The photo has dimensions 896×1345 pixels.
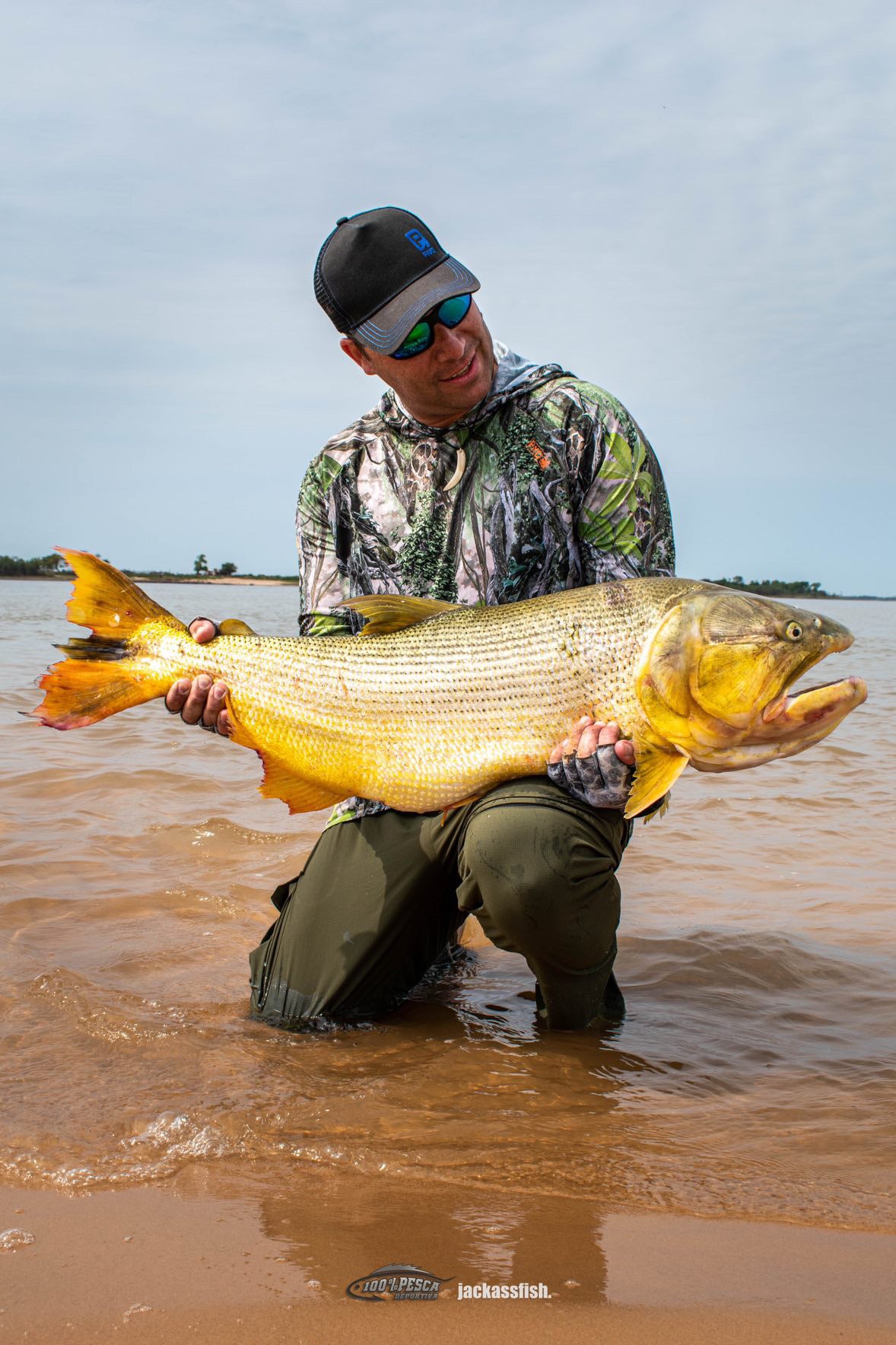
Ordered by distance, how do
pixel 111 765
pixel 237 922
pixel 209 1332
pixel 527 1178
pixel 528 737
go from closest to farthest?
pixel 209 1332
pixel 527 1178
pixel 528 737
pixel 237 922
pixel 111 765

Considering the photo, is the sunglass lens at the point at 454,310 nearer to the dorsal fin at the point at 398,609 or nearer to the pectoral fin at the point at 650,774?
the dorsal fin at the point at 398,609

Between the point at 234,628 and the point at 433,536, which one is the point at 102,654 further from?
the point at 433,536

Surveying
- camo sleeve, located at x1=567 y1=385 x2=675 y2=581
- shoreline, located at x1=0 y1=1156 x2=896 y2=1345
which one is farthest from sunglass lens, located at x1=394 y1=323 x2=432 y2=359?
shoreline, located at x1=0 y1=1156 x2=896 y2=1345

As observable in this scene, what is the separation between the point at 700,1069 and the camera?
338cm

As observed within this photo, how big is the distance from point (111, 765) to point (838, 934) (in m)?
5.43

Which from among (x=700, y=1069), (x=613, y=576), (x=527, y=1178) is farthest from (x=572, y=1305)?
(x=613, y=576)

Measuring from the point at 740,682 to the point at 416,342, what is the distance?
65.7 inches

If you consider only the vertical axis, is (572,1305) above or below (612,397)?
below

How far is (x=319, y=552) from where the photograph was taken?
440cm

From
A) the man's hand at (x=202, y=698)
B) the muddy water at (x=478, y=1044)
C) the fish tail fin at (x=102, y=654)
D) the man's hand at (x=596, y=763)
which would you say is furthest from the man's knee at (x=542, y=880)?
the fish tail fin at (x=102, y=654)

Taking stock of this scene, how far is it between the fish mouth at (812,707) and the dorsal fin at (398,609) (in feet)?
3.60

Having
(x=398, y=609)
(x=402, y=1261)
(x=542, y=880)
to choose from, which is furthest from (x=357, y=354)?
(x=402, y=1261)

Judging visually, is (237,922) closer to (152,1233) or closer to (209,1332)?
(152,1233)

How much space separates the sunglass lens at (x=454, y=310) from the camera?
3783 millimetres
